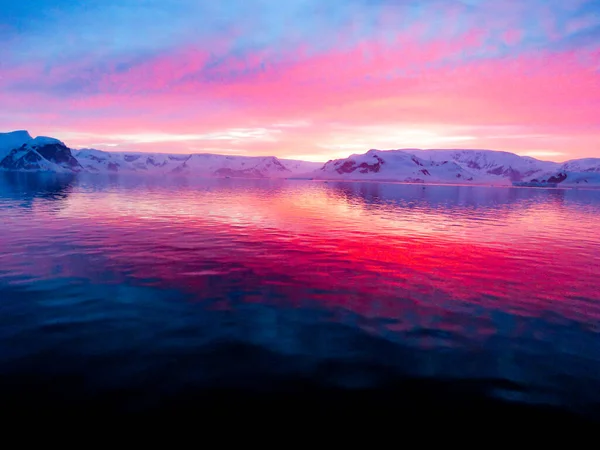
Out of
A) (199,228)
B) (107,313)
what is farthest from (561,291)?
(199,228)

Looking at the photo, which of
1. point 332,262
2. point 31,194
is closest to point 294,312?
point 332,262

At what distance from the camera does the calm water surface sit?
9.67 m

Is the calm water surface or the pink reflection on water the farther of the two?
the pink reflection on water

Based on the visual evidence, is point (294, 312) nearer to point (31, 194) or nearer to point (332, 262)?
point (332, 262)

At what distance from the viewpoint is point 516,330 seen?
1245 cm

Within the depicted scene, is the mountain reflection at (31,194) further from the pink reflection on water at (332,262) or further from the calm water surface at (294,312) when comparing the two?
the calm water surface at (294,312)

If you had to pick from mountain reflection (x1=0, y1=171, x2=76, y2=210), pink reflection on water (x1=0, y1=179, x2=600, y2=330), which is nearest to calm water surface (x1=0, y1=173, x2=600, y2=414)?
pink reflection on water (x1=0, y1=179, x2=600, y2=330)

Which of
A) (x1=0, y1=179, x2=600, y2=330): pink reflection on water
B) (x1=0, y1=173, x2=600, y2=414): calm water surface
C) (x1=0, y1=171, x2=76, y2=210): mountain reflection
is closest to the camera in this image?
(x1=0, y1=173, x2=600, y2=414): calm water surface

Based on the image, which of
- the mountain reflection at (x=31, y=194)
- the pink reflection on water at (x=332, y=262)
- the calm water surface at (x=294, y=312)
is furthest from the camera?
the mountain reflection at (x=31, y=194)

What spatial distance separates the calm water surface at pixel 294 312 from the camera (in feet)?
31.7

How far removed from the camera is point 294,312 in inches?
530

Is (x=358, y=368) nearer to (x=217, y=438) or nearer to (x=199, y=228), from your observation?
(x=217, y=438)

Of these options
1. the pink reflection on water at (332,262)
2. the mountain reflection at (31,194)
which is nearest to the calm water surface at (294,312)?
the pink reflection on water at (332,262)

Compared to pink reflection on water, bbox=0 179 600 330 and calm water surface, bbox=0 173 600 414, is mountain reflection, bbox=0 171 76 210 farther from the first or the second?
calm water surface, bbox=0 173 600 414
